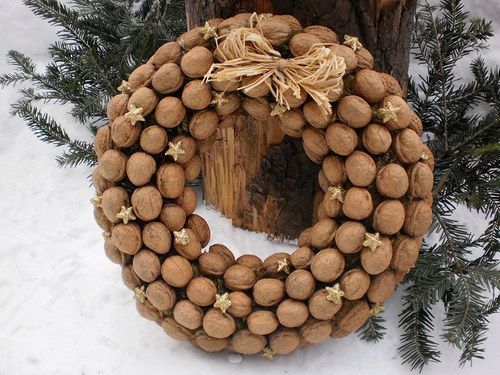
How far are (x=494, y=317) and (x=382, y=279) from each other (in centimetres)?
32

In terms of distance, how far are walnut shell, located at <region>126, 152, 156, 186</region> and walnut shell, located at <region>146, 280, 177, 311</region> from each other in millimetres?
172

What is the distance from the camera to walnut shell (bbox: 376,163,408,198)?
3.32 feet

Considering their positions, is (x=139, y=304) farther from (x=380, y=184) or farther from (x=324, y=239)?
(x=380, y=184)

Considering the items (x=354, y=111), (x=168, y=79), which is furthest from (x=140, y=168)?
(x=354, y=111)

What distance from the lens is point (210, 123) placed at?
1077 mm

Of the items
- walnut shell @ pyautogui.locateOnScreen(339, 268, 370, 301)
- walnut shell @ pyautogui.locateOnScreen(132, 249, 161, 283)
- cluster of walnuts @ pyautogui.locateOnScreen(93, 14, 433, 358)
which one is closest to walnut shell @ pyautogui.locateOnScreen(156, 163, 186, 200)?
cluster of walnuts @ pyautogui.locateOnScreen(93, 14, 433, 358)

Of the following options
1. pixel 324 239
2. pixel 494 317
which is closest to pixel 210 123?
pixel 324 239

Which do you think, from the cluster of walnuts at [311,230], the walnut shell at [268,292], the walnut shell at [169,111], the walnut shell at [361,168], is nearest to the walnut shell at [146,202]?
the cluster of walnuts at [311,230]

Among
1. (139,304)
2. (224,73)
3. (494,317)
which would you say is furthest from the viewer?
(494,317)

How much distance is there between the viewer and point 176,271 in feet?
3.47

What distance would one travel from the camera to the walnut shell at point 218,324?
1062 mm

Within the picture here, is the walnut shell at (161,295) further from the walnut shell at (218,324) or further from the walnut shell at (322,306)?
the walnut shell at (322,306)

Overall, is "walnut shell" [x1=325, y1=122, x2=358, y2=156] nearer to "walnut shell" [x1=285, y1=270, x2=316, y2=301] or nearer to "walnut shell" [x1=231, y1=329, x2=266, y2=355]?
"walnut shell" [x1=285, y1=270, x2=316, y2=301]

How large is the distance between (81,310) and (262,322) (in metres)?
0.39
